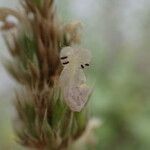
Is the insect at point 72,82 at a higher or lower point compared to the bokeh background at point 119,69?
higher

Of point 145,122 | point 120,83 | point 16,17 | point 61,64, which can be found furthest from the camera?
point 120,83

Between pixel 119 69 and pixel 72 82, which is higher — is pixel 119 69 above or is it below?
below

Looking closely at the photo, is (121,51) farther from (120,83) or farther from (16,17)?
(16,17)

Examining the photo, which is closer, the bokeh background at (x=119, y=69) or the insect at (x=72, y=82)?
the insect at (x=72, y=82)

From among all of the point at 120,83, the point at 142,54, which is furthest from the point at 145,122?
the point at 142,54
